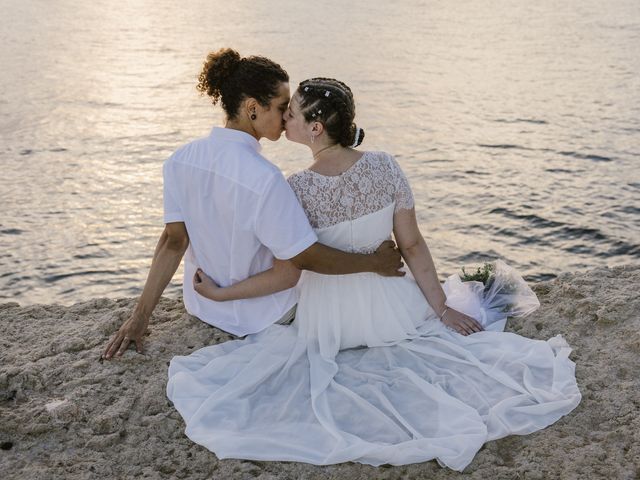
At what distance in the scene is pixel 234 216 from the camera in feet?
12.1

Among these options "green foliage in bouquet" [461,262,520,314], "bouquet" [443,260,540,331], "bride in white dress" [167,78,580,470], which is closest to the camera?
"bride in white dress" [167,78,580,470]

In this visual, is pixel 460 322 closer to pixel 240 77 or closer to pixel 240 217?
pixel 240 217

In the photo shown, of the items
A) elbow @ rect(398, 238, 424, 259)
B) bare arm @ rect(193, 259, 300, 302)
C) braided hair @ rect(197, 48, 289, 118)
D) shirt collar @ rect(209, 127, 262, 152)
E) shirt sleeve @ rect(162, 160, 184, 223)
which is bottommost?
bare arm @ rect(193, 259, 300, 302)

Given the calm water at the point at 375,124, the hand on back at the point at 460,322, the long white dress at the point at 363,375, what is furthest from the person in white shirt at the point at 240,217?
the calm water at the point at 375,124

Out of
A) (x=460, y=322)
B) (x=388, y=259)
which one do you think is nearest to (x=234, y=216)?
(x=388, y=259)

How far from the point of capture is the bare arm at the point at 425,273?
12.8 ft

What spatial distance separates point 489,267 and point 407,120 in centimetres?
769

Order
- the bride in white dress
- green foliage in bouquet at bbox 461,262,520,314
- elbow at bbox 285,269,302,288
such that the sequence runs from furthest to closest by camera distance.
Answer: green foliage in bouquet at bbox 461,262,520,314
elbow at bbox 285,269,302,288
the bride in white dress

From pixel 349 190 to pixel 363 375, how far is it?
0.87 meters

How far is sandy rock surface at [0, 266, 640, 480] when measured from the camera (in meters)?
3.05

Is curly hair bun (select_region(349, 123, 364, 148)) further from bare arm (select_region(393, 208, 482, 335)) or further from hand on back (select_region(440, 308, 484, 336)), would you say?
hand on back (select_region(440, 308, 484, 336))

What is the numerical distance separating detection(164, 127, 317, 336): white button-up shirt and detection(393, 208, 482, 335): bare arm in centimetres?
60

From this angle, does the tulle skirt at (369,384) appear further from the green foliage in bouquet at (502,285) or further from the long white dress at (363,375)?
the green foliage in bouquet at (502,285)

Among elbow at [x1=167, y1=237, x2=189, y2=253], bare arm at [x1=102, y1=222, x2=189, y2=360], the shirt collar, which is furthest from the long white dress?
elbow at [x1=167, y1=237, x2=189, y2=253]
